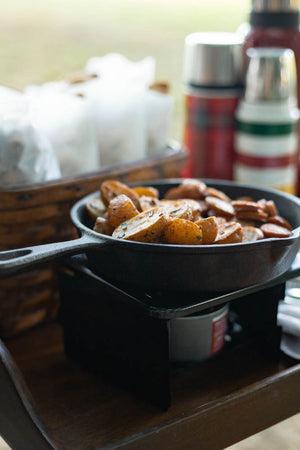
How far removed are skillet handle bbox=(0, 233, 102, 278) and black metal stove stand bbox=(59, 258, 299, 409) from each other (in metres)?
0.08

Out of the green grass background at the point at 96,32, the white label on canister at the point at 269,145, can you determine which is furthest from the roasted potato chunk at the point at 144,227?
the green grass background at the point at 96,32

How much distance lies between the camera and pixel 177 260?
670 mm

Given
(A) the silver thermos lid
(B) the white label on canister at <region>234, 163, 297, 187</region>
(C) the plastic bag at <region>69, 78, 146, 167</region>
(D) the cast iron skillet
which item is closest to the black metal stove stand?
(D) the cast iron skillet

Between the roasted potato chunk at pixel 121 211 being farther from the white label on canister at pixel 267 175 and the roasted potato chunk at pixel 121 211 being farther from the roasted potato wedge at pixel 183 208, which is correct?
the white label on canister at pixel 267 175

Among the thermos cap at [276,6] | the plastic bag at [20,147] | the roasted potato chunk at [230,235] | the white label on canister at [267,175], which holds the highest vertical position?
the thermos cap at [276,6]

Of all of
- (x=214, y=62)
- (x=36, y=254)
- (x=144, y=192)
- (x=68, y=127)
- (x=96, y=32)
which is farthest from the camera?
(x=96, y=32)

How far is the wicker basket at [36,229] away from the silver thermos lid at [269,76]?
370mm

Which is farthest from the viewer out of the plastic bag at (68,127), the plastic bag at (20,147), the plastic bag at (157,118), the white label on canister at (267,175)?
the white label on canister at (267,175)

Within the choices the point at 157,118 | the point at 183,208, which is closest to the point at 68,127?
the point at 157,118

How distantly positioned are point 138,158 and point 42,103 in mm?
206

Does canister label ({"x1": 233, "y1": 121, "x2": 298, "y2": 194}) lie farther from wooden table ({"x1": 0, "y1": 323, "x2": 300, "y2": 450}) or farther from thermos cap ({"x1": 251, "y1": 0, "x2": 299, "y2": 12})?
wooden table ({"x1": 0, "y1": 323, "x2": 300, "y2": 450})

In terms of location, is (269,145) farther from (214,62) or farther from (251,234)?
(251,234)

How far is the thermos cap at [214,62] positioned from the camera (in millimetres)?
1244

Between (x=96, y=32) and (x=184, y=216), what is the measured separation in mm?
1983
